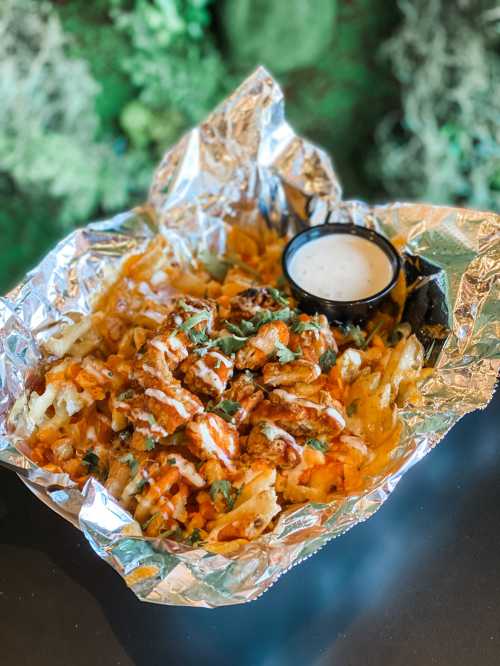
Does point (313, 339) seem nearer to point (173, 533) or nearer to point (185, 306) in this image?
point (185, 306)

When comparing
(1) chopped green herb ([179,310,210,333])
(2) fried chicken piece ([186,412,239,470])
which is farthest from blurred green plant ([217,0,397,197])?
(2) fried chicken piece ([186,412,239,470])

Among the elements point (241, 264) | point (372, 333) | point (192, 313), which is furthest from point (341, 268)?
point (192, 313)

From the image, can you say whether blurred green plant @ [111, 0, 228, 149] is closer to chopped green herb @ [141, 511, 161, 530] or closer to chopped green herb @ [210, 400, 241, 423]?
chopped green herb @ [210, 400, 241, 423]

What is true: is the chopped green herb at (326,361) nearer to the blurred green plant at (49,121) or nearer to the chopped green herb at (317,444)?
the chopped green herb at (317,444)

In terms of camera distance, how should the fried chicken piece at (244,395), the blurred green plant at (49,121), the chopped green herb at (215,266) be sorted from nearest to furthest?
the fried chicken piece at (244,395)
the chopped green herb at (215,266)
the blurred green plant at (49,121)

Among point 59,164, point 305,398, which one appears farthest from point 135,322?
point 59,164

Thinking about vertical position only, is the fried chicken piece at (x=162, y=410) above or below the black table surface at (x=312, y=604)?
above

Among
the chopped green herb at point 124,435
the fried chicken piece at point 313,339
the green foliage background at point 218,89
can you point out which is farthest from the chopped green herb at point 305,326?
the green foliage background at point 218,89

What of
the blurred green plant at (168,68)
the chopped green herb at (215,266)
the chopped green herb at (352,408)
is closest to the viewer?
the chopped green herb at (352,408)
